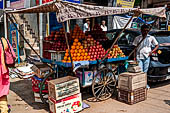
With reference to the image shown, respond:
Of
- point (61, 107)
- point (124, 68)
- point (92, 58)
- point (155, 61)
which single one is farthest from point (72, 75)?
point (155, 61)

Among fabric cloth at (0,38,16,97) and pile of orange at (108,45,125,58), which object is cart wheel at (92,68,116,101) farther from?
fabric cloth at (0,38,16,97)

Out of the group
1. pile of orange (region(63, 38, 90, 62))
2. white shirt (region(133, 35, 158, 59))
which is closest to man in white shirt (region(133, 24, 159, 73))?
white shirt (region(133, 35, 158, 59))

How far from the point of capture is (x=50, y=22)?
28.9 ft

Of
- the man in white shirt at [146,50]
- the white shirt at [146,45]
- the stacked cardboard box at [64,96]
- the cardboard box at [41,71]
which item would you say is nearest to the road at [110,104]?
the stacked cardboard box at [64,96]

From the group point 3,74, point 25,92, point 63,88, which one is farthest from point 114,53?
point 25,92

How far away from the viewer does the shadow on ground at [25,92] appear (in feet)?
15.2

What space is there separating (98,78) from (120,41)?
2.23m

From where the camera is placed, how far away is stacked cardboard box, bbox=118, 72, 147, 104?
4445 mm

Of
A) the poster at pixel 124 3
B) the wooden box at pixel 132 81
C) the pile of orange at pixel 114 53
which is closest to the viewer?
the wooden box at pixel 132 81

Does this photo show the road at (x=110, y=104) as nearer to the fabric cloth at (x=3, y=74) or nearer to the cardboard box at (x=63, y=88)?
the cardboard box at (x=63, y=88)

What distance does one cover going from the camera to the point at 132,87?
4422mm

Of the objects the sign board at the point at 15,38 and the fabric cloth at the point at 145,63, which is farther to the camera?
the sign board at the point at 15,38

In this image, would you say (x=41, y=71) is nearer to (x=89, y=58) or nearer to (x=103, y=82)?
(x=89, y=58)

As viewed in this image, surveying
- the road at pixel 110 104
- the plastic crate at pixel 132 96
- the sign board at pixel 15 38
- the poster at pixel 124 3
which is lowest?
the road at pixel 110 104
